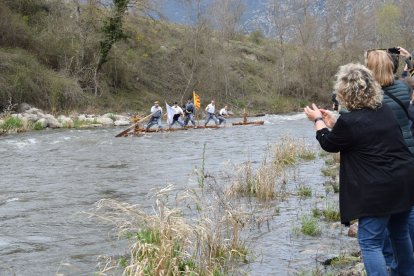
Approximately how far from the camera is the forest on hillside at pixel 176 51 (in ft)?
124

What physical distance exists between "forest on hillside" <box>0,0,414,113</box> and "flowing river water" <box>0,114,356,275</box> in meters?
12.3

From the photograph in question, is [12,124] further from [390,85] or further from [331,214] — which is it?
[390,85]

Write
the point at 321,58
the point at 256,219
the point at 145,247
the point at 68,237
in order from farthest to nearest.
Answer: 1. the point at 321,58
2. the point at 256,219
3. the point at 68,237
4. the point at 145,247

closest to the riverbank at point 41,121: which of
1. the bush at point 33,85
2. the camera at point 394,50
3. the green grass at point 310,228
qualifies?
the bush at point 33,85

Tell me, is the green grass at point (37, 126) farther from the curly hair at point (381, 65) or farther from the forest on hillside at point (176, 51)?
the curly hair at point (381, 65)

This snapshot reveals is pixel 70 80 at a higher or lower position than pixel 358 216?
higher

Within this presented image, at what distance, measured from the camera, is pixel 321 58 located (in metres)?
59.0

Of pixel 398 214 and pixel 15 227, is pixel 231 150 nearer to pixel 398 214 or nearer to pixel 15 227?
pixel 15 227

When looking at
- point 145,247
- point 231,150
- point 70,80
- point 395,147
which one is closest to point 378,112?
point 395,147

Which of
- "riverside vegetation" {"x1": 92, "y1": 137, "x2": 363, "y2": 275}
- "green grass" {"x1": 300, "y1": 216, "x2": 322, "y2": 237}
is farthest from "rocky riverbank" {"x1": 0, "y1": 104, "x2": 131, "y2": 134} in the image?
"green grass" {"x1": 300, "y1": 216, "x2": 322, "y2": 237}

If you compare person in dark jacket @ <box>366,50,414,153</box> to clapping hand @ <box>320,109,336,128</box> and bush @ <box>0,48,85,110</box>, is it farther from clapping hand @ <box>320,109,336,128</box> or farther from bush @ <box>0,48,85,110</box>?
bush @ <box>0,48,85,110</box>

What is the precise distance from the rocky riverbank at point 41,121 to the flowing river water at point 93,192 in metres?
1.92

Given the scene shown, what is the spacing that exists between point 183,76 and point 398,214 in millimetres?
47175

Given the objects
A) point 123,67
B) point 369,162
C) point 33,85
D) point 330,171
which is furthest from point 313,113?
point 123,67
